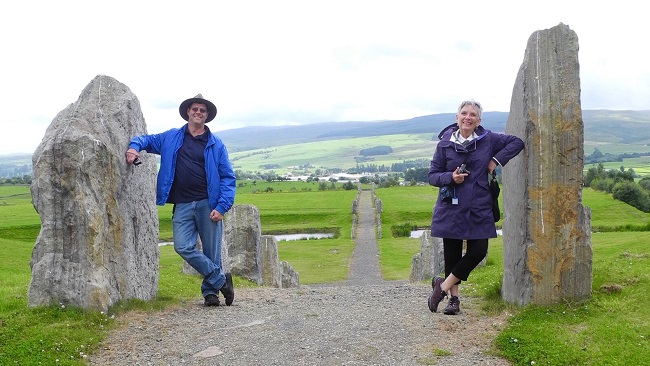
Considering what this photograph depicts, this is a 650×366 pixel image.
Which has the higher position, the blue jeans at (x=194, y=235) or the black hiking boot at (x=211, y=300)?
the blue jeans at (x=194, y=235)

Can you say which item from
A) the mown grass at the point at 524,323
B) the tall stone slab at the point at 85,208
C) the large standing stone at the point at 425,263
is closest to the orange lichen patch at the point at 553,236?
the mown grass at the point at 524,323

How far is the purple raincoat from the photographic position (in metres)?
10.3

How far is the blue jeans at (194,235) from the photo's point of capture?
12.1 meters

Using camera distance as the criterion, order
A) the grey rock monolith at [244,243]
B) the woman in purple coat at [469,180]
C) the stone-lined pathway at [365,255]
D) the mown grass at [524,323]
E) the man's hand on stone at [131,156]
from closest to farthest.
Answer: the mown grass at [524,323], the woman in purple coat at [469,180], the man's hand on stone at [131,156], the grey rock monolith at [244,243], the stone-lined pathway at [365,255]

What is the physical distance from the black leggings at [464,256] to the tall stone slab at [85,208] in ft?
20.2

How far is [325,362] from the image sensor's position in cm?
890

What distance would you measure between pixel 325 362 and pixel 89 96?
23.2ft

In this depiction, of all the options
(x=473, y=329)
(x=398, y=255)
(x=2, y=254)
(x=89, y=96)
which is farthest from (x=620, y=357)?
(x=398, y=255)

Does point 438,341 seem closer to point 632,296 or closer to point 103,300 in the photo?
point 632,296

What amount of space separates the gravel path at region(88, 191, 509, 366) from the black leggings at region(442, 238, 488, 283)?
90 centimetres

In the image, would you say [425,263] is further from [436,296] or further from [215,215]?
[215,215]

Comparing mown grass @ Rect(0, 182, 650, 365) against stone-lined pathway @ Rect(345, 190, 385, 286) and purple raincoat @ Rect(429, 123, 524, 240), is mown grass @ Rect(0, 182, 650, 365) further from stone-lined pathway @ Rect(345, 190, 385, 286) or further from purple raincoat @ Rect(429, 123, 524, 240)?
stone-lined pathway @ Rect(345, 190, 385, 286)

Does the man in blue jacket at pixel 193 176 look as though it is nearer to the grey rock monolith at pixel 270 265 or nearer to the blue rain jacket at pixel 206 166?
the blue rain jacket at pixel 206 166

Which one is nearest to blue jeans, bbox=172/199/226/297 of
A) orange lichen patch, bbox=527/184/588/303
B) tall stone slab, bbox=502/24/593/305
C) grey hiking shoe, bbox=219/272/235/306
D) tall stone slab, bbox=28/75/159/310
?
grey hiking shoe, bbox=219/272/235/306
